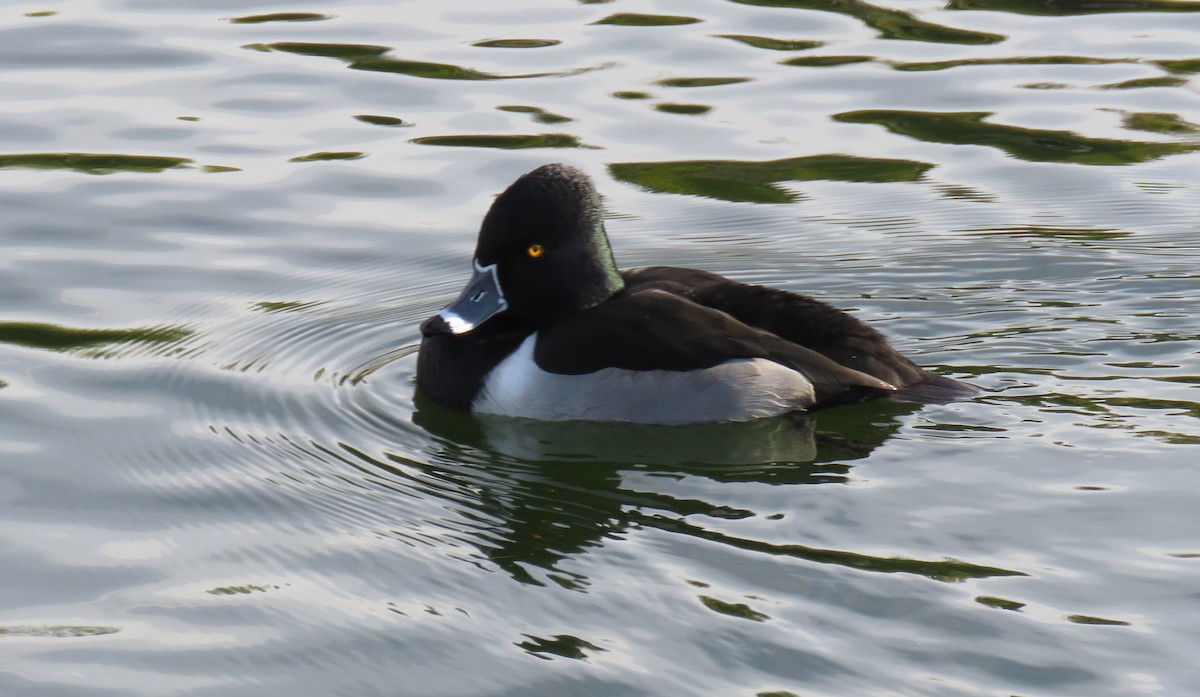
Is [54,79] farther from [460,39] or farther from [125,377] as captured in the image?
[125,377]

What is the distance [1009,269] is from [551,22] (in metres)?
5.37

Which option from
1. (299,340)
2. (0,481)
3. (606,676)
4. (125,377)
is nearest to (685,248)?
(299,340)

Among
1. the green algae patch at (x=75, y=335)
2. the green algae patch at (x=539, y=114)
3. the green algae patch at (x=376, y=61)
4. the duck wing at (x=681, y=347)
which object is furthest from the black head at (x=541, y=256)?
the green algae patch at (x=376, y=61)

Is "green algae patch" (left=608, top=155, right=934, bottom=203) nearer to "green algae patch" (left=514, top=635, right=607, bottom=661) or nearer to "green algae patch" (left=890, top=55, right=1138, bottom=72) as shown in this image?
"green algae patch" (left=890, top=55, right=1138, bottom=72)

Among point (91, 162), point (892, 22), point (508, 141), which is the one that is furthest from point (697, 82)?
point (91, 162)

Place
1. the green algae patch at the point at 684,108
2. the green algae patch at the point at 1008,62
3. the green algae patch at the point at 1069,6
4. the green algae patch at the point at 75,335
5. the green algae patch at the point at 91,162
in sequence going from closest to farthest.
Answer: the green algae patch at the point at 75,335
the green algae patch at the point at 91,162
the green algae patch at the point at 684,108
the green algae patch at the point at 1008,62
the green algae patch at the point at 1069,6

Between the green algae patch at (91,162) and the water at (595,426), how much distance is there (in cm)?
3

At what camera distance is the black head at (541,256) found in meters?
6.68

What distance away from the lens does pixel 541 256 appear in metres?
6.75

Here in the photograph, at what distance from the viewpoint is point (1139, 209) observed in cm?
878

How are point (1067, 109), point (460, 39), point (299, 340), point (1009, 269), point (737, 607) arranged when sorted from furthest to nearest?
point (460, 39), point (1067, 109), point (1009, 269), point (299, 340), point (737, 607)

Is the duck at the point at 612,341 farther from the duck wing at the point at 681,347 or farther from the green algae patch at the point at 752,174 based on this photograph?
the green algae patch at the point at 752,174

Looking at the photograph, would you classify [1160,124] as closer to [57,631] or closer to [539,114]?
[539,114]

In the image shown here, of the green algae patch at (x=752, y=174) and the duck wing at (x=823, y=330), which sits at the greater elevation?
the green algae patch at (x=752, y=174)
